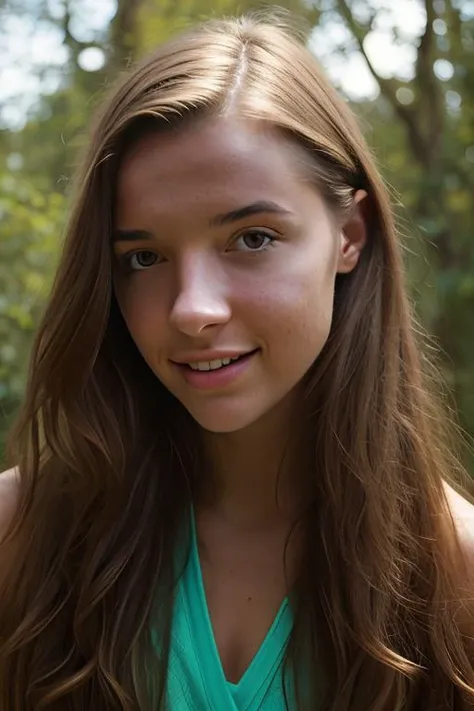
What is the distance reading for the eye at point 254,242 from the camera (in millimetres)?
1168

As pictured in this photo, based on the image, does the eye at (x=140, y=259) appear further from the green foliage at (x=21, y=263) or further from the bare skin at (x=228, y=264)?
the green foliage at (x=21, y=263)

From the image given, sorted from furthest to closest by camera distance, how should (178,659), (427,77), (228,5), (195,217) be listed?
(427,77), (228,5), (178,659), (195,217)

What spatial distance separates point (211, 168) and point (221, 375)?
0.27 meters

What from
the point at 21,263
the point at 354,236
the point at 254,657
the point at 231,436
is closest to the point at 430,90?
the point at 21,263

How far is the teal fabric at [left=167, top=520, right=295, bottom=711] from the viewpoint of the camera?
48.8 inches

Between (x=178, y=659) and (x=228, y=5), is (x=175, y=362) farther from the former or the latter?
(x=228, y=5)

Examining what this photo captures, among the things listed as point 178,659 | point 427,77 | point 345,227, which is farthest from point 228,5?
point 178,659

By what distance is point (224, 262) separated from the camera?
1.17 metres

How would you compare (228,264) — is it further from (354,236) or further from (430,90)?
(430,90)

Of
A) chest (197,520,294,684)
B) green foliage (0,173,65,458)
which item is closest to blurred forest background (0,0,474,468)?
green foliage (0,173,65,458)

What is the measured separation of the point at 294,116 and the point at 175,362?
374 millimetres

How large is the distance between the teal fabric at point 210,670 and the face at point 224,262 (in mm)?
306

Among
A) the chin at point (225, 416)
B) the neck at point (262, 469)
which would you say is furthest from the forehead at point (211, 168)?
the neck at point (262, 469)

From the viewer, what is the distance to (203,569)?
1369 millimetres
